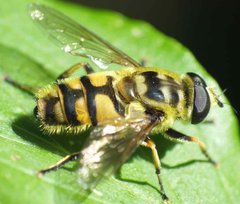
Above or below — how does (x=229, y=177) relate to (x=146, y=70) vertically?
below

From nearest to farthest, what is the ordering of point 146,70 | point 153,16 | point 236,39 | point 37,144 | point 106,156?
1. point 106,156
2. point 37,144
3. point 146,70
4. point 236,39
5. point 153,16

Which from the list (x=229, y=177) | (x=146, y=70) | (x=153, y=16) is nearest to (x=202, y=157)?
(x=229, y=177)

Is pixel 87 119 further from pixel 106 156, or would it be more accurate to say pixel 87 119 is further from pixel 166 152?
pixel 166 152

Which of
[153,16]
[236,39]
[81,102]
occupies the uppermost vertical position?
[81,102]

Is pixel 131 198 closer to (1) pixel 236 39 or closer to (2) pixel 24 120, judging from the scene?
(2) pixel 24 120

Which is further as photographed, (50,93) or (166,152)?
(166,152)

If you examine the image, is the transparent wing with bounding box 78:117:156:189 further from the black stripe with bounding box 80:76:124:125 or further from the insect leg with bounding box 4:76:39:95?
the insect leg with bounding box 4:76:39:95

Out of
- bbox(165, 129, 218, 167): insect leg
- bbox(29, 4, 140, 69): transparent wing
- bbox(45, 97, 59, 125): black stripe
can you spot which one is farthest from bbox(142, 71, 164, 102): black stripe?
bbox(45, 97, 59, 125): black stripe

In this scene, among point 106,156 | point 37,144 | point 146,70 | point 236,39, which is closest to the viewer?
point 106,156
